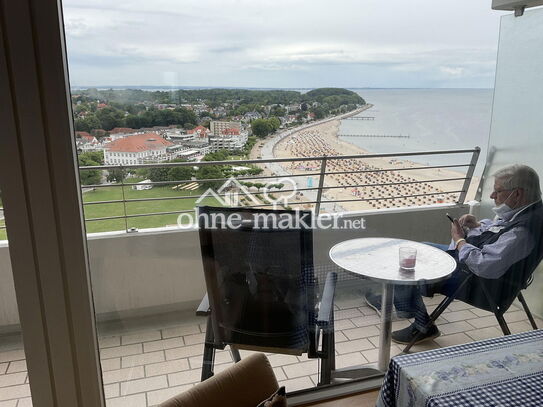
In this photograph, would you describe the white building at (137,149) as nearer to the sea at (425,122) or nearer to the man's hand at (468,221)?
the sea at (425,122)

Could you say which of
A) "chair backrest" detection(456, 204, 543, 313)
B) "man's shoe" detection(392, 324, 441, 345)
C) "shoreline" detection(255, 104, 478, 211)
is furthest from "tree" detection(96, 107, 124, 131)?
"chair backrest" detection(456, 204, 543, 313)

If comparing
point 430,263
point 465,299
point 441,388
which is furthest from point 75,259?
point 465,299

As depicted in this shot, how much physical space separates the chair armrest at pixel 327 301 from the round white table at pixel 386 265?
0.37 feet

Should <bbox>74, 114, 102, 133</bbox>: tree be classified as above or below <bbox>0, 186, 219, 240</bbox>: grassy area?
above

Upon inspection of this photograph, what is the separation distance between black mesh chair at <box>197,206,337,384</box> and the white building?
25 centimetres

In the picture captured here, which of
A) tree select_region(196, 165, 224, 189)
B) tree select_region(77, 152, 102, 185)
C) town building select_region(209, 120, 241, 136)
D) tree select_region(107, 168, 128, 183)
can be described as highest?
town building select_region(209, 120, 241, 136)

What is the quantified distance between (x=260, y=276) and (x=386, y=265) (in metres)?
0.63

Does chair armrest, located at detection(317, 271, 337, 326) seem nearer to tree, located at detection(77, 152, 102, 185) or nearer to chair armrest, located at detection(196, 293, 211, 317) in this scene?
chair armrest, located at detection(196, 293, 211, 317)

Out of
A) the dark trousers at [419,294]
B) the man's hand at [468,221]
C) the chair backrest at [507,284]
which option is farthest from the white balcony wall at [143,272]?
the chair backrest at [507,284]

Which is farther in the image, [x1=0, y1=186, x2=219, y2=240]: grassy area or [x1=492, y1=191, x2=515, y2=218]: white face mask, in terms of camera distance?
[x1=492, y1=191, x2=515, y2=218]: white face mask

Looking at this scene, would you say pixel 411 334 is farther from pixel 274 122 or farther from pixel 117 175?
pixel 117 175

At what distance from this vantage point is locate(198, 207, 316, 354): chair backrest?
1.55 m

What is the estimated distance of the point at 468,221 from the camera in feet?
7.25

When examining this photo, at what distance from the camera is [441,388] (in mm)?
960
